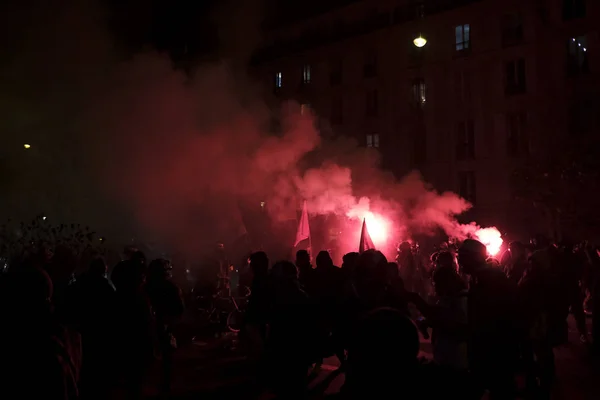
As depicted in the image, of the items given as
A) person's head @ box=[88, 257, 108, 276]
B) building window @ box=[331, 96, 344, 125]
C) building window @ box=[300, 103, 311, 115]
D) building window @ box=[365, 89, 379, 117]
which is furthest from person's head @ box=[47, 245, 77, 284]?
building window @ box=[331, 96, 344, 125]

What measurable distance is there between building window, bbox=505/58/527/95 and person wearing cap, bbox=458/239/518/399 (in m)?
24.2

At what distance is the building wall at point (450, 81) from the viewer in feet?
79.3

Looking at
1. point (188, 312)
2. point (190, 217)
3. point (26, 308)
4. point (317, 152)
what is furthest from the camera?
point (317, 152)

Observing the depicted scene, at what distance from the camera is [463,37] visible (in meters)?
26.8

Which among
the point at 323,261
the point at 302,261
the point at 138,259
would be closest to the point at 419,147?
the point at 302,261

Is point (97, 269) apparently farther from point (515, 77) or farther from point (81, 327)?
point (515, 77)

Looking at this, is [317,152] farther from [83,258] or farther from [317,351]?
[317,351]

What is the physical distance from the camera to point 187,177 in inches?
655

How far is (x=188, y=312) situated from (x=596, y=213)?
17583mm

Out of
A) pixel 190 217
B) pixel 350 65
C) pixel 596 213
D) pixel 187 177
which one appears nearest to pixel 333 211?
pixel 187 177

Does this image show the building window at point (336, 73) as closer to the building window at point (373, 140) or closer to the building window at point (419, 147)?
the building window at point (373, 140)

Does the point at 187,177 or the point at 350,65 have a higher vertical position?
the point at 350,65

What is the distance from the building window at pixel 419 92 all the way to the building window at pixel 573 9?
23.5 ft

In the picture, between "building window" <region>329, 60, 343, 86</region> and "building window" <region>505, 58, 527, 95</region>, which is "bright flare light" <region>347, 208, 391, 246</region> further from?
"building window" <region>329, 60, 343, 86</region>
